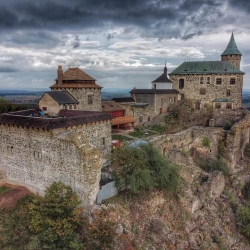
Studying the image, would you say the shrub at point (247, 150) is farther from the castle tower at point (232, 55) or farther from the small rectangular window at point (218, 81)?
the castle tower at point (232, 55)

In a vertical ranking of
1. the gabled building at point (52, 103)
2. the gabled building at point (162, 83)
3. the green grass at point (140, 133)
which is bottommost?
the green grass at point (140, 133)

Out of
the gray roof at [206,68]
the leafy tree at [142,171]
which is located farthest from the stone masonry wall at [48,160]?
the gray roof at [206,68]

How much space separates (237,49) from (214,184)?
97.6ft

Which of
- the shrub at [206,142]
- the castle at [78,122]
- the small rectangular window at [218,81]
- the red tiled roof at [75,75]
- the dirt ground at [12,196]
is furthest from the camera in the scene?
the small rectangular window at [218,81]

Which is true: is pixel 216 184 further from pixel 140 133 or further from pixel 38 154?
pixel 38 154

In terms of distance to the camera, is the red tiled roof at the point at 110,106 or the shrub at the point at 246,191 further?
the red tiled roof at the point at 110,106

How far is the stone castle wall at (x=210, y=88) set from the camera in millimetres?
45000

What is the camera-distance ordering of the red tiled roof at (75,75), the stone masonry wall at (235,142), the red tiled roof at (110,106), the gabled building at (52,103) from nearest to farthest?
the gabled building at (52,103) < the red tiled roof at (75,75) < the stone masonry wall at (235,142) < the red tiled roof at (110,106)

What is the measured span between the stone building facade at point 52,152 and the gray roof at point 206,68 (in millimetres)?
26904

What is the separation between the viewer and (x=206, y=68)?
1829 inches

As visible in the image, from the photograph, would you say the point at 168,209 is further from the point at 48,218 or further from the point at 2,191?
the point at 2,191

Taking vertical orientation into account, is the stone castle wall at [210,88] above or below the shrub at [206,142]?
above

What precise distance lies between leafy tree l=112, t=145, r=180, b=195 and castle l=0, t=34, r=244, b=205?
2365mm

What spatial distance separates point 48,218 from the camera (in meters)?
16.5
